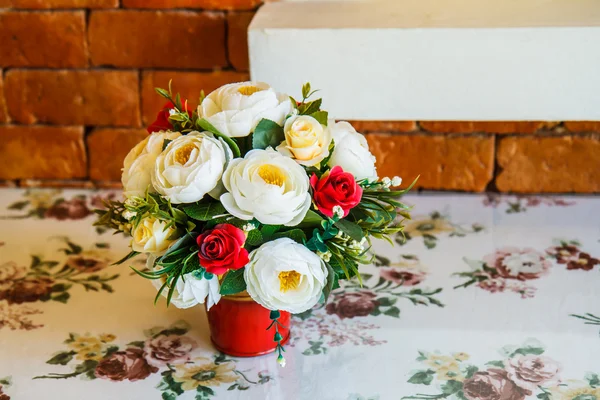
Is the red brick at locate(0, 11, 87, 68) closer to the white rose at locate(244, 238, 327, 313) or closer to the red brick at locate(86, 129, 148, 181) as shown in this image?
the red brick at locate(86, 129, 148, 181)

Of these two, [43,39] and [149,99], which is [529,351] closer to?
[149,99]

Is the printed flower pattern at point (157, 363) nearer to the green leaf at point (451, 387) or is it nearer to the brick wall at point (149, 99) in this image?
the green leaf at point (451, 387)

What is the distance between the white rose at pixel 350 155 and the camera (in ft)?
3.03

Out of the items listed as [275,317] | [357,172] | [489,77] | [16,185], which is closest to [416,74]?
[489,77]

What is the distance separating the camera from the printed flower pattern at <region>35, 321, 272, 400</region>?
963mm

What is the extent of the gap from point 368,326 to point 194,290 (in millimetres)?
304

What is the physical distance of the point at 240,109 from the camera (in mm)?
905

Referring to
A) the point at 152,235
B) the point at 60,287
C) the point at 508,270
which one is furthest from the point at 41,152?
the point at 508,270

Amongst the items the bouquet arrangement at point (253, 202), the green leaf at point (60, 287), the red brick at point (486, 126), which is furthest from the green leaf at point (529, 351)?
the green leaf at point (60, 287)

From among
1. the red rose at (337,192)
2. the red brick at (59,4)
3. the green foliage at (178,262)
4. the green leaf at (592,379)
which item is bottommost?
the green leaf at (592,379)

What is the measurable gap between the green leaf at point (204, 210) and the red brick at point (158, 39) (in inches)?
26.0

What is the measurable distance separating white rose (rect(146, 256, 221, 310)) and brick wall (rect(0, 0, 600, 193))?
26.5 inches

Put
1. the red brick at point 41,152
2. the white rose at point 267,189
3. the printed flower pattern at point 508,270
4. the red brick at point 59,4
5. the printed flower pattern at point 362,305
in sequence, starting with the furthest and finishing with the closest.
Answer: the red brick at point 41,152
the red brick at point 59,4
the printed flower pattern at point 508,270
the printed flower pattern at point 362,305
the white rose at point 267,189

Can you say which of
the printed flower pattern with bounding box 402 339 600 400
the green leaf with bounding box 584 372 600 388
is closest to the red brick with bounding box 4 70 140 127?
the printed flower pattern with bounding box 402 339 600 400
